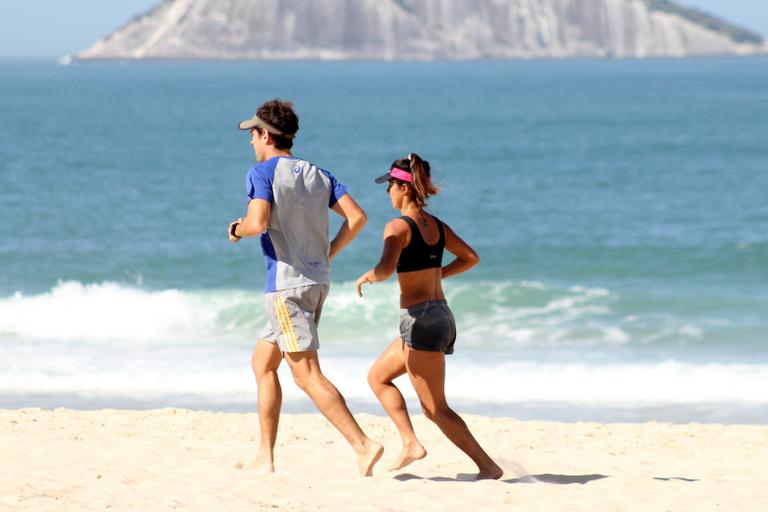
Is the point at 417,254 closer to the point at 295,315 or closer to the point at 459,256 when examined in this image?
the point at 459,256

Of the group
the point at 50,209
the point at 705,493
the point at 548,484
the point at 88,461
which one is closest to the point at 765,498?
the point at 705,493

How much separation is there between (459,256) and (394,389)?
783 mm

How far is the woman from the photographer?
629cm

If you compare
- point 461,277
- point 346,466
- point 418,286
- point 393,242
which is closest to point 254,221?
point 393,242

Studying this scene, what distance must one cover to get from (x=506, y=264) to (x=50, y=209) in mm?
12123

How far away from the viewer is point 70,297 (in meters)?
18.4

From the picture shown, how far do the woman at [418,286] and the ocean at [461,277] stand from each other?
469 cm

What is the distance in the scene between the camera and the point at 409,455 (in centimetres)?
676

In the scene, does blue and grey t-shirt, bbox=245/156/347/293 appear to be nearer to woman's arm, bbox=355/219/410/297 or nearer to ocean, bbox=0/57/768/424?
woman's arm, bbox=355/219/410/297

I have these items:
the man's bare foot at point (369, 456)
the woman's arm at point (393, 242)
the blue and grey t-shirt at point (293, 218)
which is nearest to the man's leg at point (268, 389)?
the blue and grey t-shirt at point (293, 218)

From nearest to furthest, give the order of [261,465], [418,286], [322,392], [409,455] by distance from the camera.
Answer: [322,392]
[418,286]
[261,465]
[409,455]

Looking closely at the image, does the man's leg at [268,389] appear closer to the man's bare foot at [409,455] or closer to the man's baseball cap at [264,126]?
the man's bare foot at [409,455]

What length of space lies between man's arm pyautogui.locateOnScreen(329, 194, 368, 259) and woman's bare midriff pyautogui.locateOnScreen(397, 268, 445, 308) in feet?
1.11

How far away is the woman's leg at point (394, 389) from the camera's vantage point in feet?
21.5
